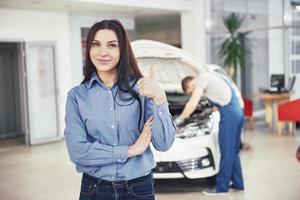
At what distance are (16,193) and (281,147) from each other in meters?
4.19

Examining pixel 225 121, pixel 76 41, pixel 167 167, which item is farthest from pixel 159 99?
pixel 76 41

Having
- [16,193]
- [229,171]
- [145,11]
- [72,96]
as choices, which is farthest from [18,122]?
[72,96]

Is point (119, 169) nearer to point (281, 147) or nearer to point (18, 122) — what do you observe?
point (281, 147)

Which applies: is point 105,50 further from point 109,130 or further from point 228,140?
point 228,140

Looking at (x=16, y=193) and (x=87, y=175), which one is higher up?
(x=87, y=175)

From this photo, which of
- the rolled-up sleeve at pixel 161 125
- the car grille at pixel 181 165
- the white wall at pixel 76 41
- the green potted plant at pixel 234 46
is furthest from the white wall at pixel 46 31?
the rolled-up sleeve at pixel 161 125

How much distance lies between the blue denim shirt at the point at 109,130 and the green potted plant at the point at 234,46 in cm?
857

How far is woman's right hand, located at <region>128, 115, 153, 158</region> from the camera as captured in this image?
146 centimetres

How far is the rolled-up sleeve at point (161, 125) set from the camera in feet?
4.74

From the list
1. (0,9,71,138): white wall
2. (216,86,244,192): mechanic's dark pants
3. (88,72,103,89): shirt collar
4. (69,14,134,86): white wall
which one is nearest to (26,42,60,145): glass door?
(0,9,71,138): white wall

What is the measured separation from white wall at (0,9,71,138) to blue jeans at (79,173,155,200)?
6.91 meters

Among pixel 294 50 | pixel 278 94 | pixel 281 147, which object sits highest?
pixel 294 50

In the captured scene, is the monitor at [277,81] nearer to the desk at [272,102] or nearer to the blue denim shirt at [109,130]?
the desk at [272,102]

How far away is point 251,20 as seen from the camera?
33.7 ft
